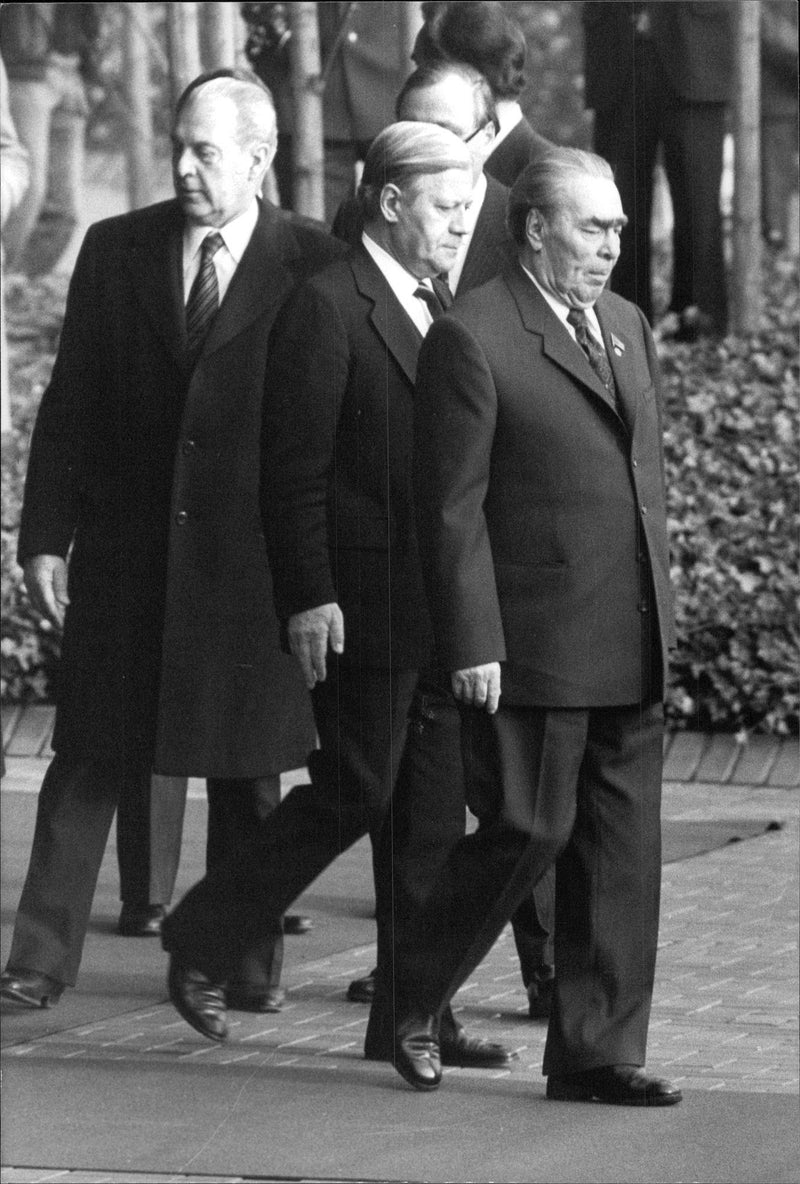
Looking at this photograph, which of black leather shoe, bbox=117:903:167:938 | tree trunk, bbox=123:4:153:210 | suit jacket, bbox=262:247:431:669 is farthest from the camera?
tree trunk, bbox=123:4:153:210

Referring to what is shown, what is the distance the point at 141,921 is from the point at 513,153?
1585 mm

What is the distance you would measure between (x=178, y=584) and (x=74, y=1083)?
92 cm

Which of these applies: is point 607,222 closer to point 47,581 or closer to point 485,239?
point 485,239

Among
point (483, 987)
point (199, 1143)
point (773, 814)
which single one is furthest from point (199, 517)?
point (773, 814)

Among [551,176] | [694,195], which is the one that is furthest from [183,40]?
[694,195]

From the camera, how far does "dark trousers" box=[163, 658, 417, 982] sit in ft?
16.3

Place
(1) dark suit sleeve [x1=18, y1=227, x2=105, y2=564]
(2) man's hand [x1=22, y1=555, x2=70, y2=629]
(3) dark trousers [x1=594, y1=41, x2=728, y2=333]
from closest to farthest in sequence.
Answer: (1) dark suit sleeve [x1=18, y1=227, x2=105, y2=564] < (2) man's hand [x1=22, y1=555, x2=70, y2=629] < (3) dark trousers [x1=594, y1=41, x2=728, y2=333]

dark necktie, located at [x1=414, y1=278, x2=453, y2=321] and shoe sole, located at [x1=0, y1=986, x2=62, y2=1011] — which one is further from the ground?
dark necktie, located at [x1=414, y1=278, x2=453, y2=321]

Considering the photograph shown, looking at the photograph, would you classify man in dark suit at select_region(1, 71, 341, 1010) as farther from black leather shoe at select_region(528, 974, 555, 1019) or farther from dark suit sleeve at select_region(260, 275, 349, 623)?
black leather shoe at select_region(528, 974, 555, 1019)

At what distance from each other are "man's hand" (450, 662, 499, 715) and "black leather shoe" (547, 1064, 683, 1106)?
670mm

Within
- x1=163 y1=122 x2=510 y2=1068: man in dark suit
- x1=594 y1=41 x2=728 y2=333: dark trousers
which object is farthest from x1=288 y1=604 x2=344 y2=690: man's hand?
x1=594 y1=41 x2=728 y2=333: dark trousers

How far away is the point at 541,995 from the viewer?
563 cm

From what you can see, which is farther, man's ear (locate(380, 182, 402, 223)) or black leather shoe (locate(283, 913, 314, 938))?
black leather shoe (locate(283, 913, 314, 938))

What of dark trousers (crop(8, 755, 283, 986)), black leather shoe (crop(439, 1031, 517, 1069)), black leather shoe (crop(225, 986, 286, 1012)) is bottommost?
black leather shoe (crop(439, 1031, 517, 1069))
